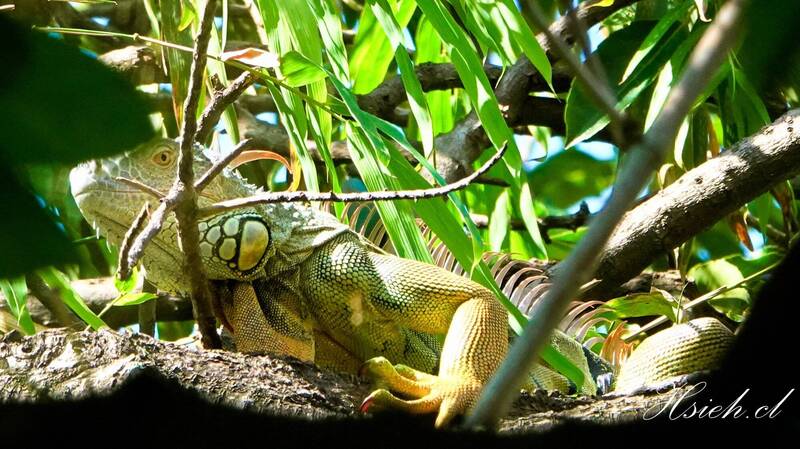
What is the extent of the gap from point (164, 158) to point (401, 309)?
45.0 inches

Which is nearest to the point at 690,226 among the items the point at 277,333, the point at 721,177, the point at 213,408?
the point at 721,177

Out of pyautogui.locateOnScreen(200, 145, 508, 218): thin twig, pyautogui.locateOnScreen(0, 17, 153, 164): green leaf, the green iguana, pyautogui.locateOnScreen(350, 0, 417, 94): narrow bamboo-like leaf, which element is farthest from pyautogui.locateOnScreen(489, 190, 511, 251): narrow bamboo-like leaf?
pyautogui.locateOnScreen(0, 17, 153, 164): green leaf

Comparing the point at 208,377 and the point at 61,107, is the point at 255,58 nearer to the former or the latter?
the point at 208,377

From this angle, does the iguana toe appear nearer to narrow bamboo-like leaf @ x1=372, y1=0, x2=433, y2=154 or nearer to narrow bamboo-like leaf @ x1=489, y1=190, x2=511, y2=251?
narrow bamboo-like leaf @ x1=372, y1=0, x2=433, y2=154

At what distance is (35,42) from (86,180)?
9.89 feet

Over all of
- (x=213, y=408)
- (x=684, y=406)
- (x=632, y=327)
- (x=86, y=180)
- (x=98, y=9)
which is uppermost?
(x=98, y=9)

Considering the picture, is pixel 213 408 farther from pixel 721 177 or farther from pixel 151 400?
pixel 721 177

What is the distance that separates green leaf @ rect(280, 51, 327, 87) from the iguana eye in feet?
3.38

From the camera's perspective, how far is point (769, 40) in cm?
102

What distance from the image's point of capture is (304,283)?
3949 millimetres

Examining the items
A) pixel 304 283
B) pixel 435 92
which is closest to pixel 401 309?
pixel 304 283

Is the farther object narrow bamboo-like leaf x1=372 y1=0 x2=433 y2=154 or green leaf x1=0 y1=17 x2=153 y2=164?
narrow bamboo-like leaf x1=372 y1=0 x2=433 y2=154

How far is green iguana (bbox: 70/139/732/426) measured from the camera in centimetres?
378

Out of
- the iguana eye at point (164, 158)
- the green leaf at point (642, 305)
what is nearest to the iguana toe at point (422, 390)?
the iguana eye at point (164, 158)
